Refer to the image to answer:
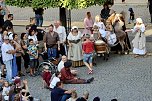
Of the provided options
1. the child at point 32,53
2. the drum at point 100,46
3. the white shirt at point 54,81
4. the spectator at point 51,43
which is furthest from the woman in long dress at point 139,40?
the white shirt at point 54,81

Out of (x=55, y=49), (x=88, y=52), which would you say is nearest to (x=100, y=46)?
(x=88, y=52)

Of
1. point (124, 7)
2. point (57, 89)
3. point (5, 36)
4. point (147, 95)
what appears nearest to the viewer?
point (57, 89)

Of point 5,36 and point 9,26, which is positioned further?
point 9,26

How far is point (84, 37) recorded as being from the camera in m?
17.8

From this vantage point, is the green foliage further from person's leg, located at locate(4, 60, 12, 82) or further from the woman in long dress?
person's leg, located at locate(4, 60, 12, 82)

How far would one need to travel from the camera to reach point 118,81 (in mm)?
16453

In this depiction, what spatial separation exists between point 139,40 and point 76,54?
2.79m

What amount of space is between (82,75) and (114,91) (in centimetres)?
204

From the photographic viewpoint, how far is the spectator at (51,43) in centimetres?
1759

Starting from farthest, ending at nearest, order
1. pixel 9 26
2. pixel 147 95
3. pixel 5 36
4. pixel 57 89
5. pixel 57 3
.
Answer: pixel 57 3 → pixel 9 26 → pixel 5 36 → pixel 147 95 → pixel 57 89

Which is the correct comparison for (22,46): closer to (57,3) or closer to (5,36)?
(5,36)

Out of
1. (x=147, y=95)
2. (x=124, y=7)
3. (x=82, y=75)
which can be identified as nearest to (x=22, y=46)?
(x=82, y=75)

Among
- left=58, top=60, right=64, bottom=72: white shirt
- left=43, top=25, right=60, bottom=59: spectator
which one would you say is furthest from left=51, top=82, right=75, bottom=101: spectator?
left=43, top=25, right=60, bottom=59: spectator

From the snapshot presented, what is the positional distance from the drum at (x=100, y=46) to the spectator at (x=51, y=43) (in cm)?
156
